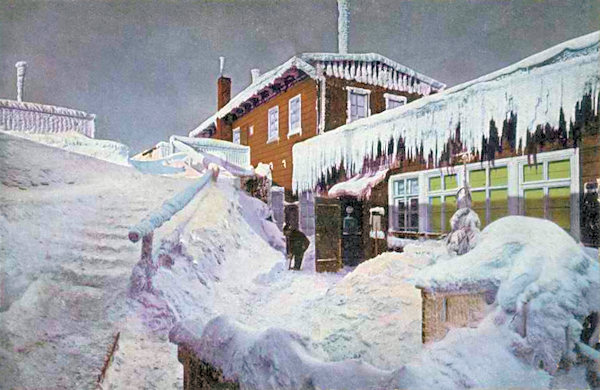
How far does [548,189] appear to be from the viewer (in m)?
2.53

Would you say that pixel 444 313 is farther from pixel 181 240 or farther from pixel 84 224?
pixel 84 224

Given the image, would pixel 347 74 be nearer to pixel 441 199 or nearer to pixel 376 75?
pixel 376 75

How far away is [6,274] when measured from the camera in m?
2.72

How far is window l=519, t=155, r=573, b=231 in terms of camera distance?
250 cm

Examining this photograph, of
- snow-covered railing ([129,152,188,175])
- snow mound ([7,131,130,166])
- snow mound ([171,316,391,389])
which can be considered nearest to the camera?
snow mound ([171,316,391,389])

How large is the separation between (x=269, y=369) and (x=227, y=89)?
2287 millimetres

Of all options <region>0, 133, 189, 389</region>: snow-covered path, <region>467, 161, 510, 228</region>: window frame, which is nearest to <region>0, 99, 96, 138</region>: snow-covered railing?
<region>0, 133, 189, 389</region>: snow-covered path

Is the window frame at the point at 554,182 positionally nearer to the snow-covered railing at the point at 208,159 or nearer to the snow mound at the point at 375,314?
the snow mound at the point at 375,314

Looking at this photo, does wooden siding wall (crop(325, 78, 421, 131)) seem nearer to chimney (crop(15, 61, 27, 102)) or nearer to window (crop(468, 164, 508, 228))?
window (crop(468, 164, 508, 228))

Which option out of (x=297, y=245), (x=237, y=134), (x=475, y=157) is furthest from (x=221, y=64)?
(x=475, y=157)

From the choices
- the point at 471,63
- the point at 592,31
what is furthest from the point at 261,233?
the point at 592,31

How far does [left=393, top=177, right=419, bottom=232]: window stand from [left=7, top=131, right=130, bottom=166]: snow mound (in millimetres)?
2272

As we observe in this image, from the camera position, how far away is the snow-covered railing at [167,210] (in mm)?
2771

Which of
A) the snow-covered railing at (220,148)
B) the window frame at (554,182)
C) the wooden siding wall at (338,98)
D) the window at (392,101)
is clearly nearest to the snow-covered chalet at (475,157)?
the window frame at (554,182)
